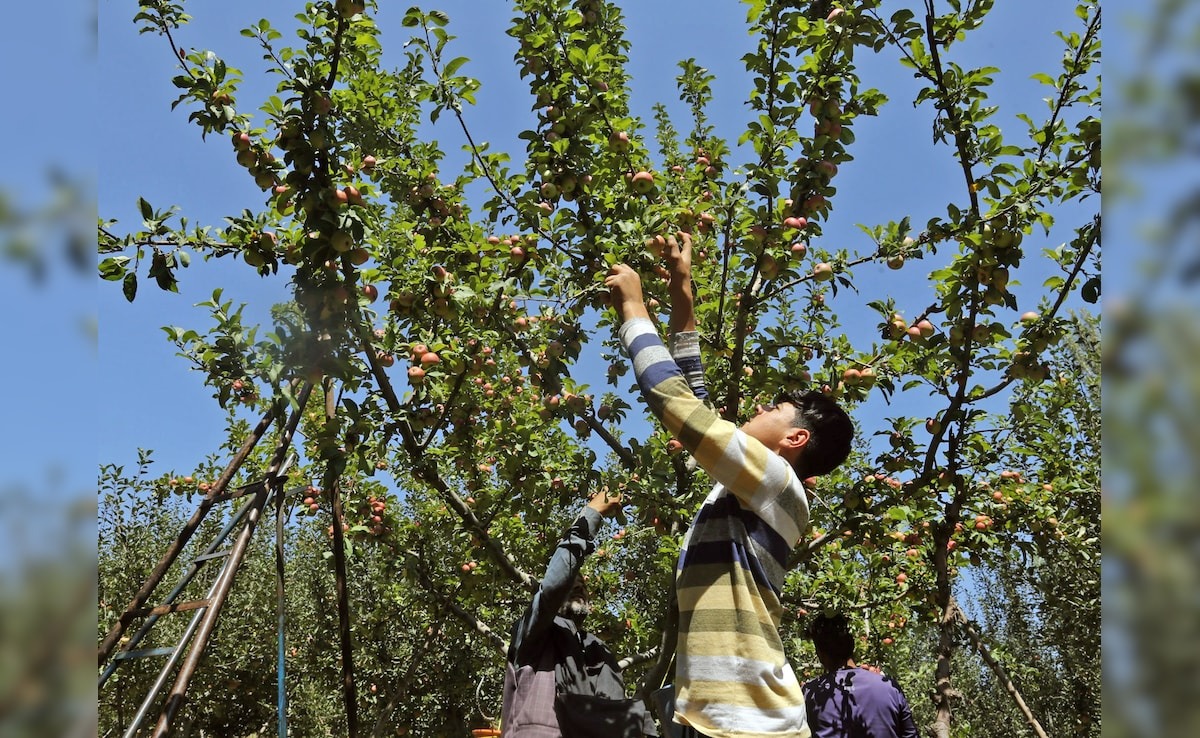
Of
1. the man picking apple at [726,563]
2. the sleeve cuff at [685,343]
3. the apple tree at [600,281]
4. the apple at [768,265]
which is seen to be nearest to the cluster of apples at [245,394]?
the apple tree at [600,281]

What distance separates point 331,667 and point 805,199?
7.53m

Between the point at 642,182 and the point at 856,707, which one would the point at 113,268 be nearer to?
the point at 642,182

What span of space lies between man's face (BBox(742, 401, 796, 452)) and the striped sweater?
0.69 ft

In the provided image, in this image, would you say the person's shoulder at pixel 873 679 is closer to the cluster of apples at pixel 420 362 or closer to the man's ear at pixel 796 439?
the man's ear at pixel 796 439

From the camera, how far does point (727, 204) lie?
140 inches

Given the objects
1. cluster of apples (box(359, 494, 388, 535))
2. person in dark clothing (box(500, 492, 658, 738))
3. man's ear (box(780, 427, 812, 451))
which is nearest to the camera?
man's ear (box(780, 427, 812, 451))

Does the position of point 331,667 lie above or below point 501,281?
below

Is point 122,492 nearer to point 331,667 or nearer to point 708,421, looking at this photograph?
point 331,667

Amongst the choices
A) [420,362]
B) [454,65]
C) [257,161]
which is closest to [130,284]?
[257,161]

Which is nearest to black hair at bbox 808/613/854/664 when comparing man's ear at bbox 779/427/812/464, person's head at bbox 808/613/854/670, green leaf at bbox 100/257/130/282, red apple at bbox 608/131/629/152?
person's head at bbox 808/613/854/670

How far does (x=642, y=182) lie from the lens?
3.81 metres

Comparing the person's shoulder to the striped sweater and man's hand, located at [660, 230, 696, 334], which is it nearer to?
the striped sweater

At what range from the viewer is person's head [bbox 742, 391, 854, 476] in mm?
2029
